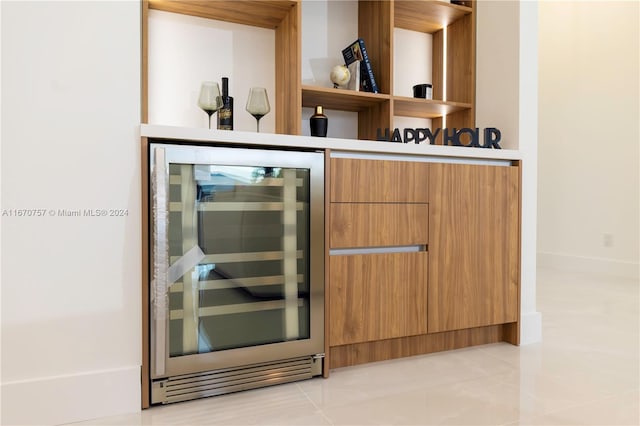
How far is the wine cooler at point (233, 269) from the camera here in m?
1.48

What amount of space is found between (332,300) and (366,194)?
0.46 metres

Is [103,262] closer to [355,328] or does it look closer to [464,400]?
[355,328]

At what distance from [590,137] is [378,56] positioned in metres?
2.92

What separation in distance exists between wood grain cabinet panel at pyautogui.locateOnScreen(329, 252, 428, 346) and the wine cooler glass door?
9cm

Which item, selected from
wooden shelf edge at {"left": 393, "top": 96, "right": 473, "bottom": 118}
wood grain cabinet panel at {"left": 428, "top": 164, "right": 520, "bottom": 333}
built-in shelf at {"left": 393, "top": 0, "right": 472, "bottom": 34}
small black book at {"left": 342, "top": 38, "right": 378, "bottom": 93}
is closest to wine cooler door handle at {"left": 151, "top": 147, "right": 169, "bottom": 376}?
wood grain cabinet panel at {"left": 428, "top": 164, "right": 520, "bottom": 333}

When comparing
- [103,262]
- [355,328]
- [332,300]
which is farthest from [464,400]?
[103,262]

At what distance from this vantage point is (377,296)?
1.83m

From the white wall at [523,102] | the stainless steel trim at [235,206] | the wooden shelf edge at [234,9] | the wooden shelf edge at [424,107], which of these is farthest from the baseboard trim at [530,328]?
the wooden shelf edge at [234,9]

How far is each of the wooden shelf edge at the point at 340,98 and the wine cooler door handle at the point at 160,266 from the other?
0.89 meters

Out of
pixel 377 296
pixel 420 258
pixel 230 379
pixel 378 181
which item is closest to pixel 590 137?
pixel 420 258

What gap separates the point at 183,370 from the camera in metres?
1.51

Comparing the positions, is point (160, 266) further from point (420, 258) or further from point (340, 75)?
point (340, 75)

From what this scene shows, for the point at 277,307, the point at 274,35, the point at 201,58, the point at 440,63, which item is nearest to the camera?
the point at 277,307

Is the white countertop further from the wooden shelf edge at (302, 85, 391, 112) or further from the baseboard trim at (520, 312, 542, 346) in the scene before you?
the baseboard trim at (520, 312, 542, 346)
